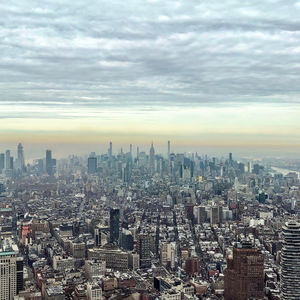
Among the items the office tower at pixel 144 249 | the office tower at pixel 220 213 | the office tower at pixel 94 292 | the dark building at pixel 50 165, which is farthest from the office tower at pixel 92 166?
the office tower at pixel 94 292

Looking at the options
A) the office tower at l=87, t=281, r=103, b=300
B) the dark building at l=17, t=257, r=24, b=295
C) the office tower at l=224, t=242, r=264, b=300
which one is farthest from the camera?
the dark building at l=17, t=257, r=24, b=295

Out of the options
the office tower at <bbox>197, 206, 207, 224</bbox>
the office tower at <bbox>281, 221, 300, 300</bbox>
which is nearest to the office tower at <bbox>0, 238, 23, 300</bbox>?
the office tower at <bbox>281, 221, 300, 300</bbox>

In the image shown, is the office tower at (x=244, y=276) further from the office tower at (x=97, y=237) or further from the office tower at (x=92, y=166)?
the office tower at (x=92, y=166)

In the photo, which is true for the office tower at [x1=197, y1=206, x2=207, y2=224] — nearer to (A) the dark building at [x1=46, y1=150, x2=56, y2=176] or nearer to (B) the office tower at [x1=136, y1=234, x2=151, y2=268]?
(B) the office tower at [x1=136, y1=234, x2=151, y2=268]

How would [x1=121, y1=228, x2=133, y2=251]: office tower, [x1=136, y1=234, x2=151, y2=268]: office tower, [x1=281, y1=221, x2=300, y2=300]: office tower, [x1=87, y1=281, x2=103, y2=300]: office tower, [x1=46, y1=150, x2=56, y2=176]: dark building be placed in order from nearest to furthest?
[x1=281, y1=221, x2=300, y2=300]: office tower → [x1=87, y1=281, x2=103, y2=300]: office tower → [x1=136, y1=234, x2=151, y2=268]: office tower → [x1=121, y1=228, x2=133, y2=251]: office tower → [x1=46, y1=150, x2=56, y2=176]: dark building

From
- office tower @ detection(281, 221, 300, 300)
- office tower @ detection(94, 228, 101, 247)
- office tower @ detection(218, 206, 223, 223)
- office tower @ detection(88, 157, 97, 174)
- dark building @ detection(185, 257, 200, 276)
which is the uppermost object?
office tower @ detection(88, 157, 97, 174)

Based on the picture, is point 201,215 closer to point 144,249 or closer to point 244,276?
point 144,249

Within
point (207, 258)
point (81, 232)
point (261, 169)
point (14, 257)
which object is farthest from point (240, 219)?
point (14, 257)

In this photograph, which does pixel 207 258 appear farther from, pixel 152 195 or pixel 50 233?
pixel 152 195
